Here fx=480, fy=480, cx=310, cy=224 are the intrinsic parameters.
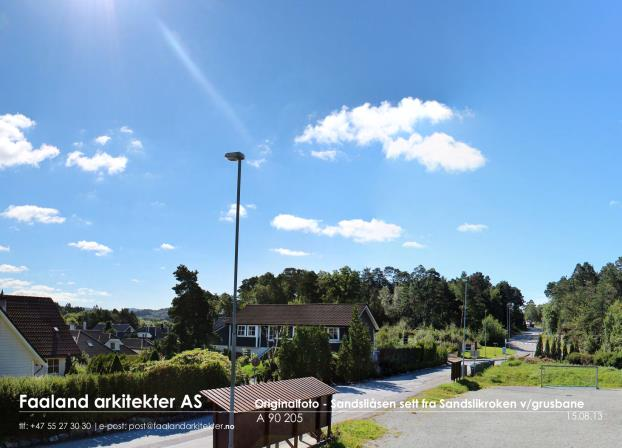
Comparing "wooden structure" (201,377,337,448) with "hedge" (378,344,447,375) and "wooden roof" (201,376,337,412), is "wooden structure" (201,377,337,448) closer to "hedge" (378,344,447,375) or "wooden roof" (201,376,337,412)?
"wooden roof" (201,376,337,412)

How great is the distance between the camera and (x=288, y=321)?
48.4 metres

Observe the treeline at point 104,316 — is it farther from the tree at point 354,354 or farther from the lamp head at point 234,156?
the lamp head at point 234,156

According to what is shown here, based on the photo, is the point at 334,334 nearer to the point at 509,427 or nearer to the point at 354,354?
the point at 354,354

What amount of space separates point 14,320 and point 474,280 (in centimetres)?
10685

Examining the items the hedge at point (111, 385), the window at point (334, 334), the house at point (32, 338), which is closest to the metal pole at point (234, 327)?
the hedge at point (111, 385)

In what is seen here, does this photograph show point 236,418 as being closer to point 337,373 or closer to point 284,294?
point 337,373

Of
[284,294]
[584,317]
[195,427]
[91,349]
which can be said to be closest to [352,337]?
[195,427]

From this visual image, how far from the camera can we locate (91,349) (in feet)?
168

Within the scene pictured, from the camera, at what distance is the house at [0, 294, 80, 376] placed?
75.7 ft

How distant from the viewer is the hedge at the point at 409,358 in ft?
125

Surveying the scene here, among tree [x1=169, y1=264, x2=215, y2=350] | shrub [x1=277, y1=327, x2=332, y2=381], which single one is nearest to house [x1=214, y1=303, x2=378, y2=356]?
tree [x1=169, y1=264, x2=215, y2=350]

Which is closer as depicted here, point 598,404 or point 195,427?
point 195,427

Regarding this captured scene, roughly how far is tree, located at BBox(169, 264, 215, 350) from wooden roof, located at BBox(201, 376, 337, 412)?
23.3 metres

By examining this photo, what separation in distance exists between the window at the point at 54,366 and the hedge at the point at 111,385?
5817 millimetres
